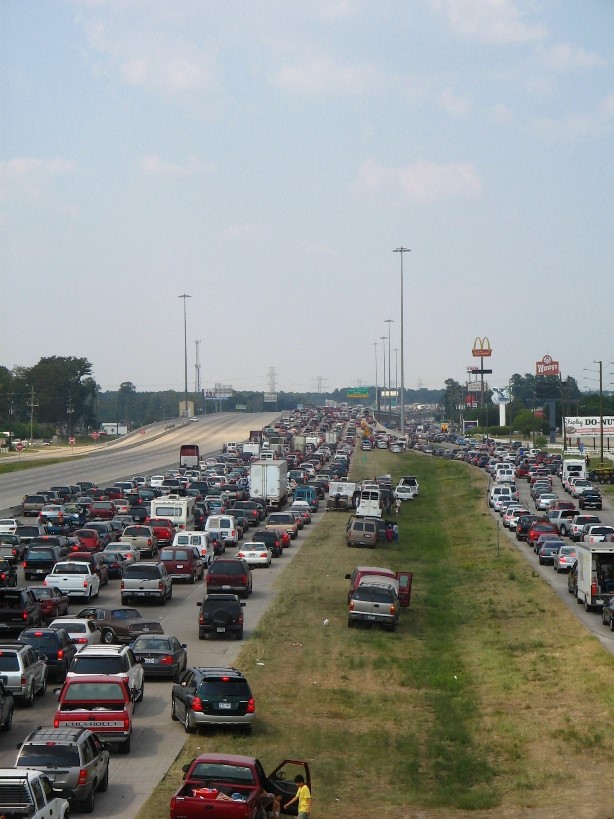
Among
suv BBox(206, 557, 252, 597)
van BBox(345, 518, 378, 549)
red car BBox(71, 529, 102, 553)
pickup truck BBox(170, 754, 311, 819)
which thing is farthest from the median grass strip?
van BBox(345, 518, 378, 549)

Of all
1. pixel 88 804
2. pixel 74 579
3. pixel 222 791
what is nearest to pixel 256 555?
pixel 74 579

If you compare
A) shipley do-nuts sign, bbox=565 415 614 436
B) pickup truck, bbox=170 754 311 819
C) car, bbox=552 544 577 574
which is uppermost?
shipley do-nuts sign, bbox=565 415 614 436

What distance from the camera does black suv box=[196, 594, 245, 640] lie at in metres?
35.3

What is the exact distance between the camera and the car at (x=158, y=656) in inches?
1152

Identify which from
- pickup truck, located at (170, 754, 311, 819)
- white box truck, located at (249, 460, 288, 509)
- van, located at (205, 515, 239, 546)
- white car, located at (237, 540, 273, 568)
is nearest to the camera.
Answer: pickup truck, located at (170, 754, 311, 819)

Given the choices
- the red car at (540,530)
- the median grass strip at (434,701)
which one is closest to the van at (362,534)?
the red car at (540,530)

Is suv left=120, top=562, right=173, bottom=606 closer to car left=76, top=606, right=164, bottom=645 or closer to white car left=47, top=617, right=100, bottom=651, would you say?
car left=76, top=606, right=164, bottom=645

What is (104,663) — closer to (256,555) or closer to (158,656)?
(158,656)

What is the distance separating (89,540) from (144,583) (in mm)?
14394

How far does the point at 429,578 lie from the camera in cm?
5319

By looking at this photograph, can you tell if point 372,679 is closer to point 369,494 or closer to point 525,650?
point 525,650

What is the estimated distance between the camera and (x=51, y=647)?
94.8 ft

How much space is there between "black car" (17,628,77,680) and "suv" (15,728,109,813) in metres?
9.80

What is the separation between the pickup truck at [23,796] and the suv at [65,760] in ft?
7.41
